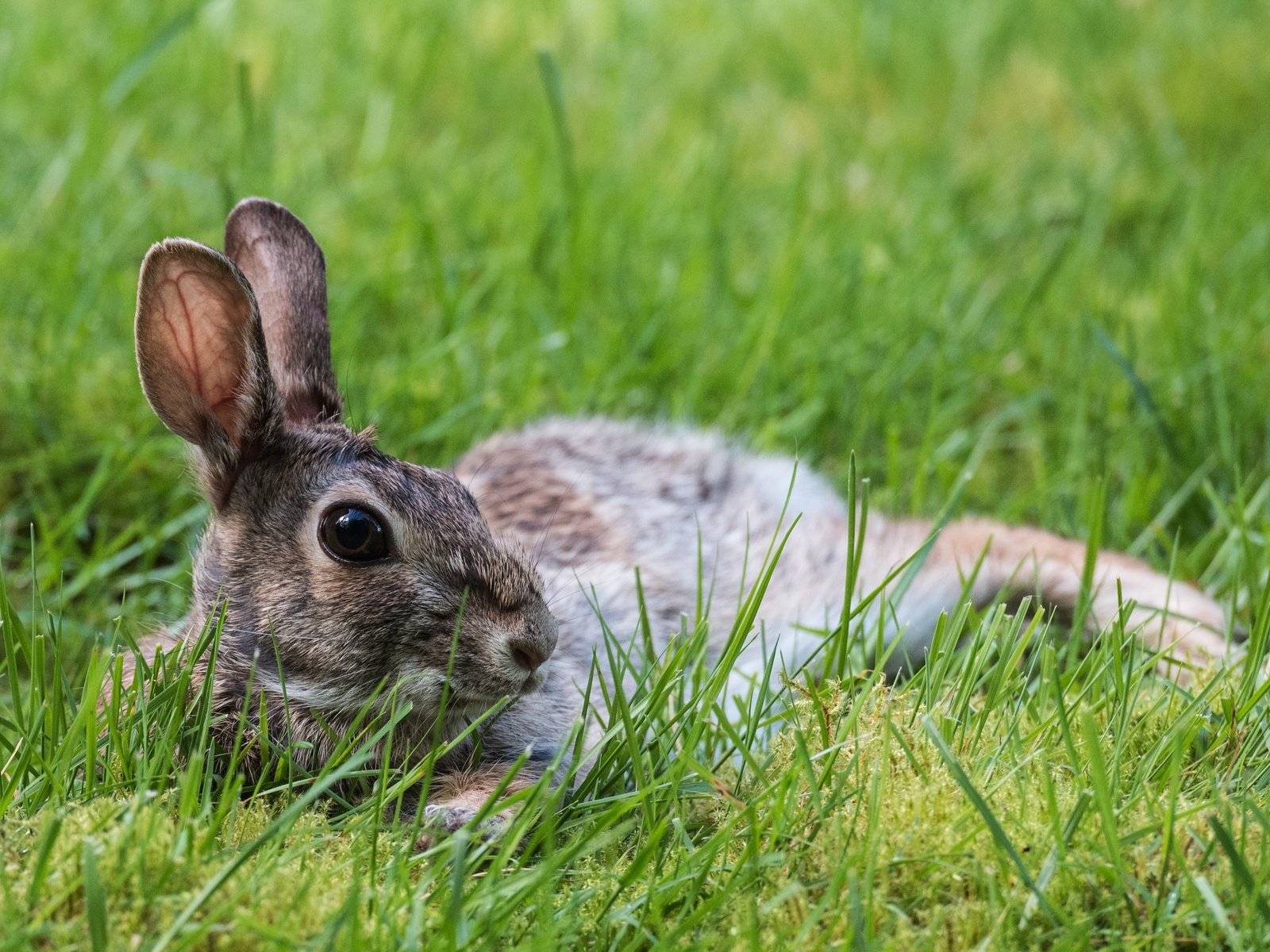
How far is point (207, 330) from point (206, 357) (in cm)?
5

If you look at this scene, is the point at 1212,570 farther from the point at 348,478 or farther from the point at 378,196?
the point at 378,196

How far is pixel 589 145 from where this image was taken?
20.3 ft

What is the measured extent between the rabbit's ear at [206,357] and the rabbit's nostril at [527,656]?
2.26ft

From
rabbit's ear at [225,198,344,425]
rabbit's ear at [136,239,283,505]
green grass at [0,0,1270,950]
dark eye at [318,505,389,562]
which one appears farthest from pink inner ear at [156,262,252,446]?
green grass at [0,0,1270,950]

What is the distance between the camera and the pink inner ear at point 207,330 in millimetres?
2789

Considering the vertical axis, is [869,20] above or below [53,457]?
above

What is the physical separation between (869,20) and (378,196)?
9.98ft

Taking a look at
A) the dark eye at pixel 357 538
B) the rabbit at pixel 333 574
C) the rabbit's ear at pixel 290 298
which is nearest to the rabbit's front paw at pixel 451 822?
the rabbit at pixel 333 574

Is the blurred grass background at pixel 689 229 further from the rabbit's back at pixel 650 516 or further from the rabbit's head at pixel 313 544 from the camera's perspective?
the rabbit's head at pixel 313 544

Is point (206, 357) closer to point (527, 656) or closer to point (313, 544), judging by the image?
point (313, 544)

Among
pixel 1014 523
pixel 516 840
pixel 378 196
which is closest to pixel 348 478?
pixel 516 840

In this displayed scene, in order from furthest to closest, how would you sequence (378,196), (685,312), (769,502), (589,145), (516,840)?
(589,145) → (378,196) → (685,312) → (769,502) → (516,840)

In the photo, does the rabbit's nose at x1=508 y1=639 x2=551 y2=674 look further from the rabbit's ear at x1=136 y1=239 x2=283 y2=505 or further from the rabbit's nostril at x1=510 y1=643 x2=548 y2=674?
the rabbit's ear at x1=136 y1=239 x2=283 y2=505

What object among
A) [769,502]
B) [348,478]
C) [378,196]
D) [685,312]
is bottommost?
[348,478]
